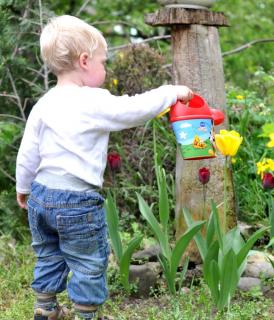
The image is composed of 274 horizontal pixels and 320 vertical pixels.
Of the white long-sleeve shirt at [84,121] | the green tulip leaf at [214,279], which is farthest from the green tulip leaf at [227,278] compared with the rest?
the white long-sleeve shirt at [84,121]

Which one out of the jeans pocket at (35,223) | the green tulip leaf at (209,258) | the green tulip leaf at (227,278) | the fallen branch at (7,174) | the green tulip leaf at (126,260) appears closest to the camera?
the jeans pocket at (35,223)

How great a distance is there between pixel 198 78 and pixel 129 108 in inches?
48.4

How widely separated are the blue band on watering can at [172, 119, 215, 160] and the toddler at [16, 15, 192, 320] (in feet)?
0.49

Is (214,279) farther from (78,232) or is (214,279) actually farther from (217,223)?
(78,232)

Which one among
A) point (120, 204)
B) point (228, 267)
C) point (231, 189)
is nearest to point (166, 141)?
point (120, 204)

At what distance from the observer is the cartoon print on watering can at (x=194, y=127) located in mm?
3156

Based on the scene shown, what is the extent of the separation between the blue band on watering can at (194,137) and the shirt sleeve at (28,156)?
59 centimetres

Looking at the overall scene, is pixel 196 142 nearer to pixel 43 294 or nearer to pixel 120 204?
pixel 43 294

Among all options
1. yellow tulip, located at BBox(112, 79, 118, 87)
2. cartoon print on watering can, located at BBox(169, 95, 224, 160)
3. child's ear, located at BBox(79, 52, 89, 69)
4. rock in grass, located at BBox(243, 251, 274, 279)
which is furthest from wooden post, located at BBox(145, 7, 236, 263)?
child's ear, located at BBox(79, 52, 89, 69)

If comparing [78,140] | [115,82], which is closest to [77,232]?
[78,140]

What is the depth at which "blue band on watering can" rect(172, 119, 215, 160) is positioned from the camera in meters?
3.17

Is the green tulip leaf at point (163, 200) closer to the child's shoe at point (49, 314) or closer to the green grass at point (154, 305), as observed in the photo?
the green grass at point (154, 305)

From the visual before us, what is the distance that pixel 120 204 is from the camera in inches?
198

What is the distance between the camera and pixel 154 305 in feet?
12.4
